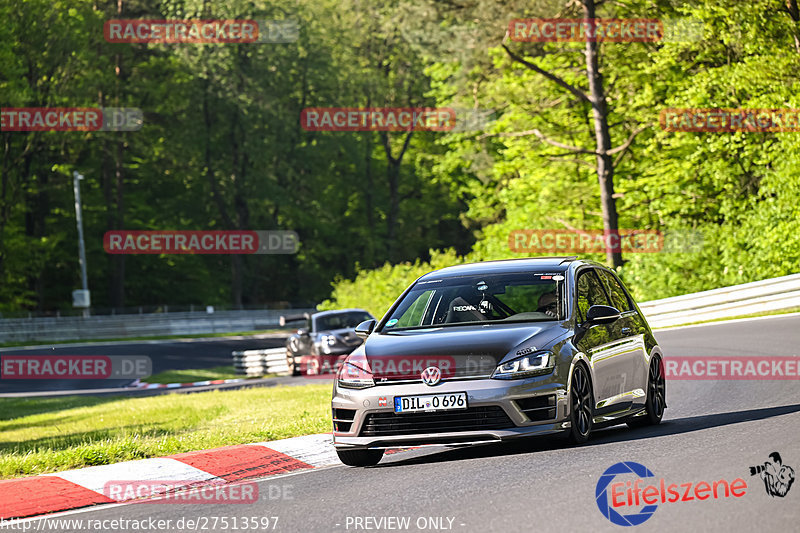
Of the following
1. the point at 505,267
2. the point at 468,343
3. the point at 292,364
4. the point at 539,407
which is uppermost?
the point at 505,267

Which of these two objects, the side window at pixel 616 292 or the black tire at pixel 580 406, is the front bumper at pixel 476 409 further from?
the side window at pixel 616 292

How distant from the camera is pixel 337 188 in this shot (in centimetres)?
8919

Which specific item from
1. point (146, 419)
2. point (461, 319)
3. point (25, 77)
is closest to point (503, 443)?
point (461, 319)

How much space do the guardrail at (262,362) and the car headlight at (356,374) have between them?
23161 millimetres

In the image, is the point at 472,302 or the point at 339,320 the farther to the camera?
the point at 339,320

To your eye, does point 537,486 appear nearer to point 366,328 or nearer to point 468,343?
point 468,343

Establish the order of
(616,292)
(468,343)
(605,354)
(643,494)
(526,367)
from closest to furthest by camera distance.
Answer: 1. (643,494)
2. (526,367)
3. (468,343)
4. (605,354)
5. (616,292)

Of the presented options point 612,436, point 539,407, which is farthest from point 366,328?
point 612,436

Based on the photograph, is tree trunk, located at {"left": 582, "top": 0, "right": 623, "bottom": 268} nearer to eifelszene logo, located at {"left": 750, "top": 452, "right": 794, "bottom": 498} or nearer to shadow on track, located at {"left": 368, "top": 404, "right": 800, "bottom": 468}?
shadow on track, located at {"left": 368, "top": 404, "right": 800, "bottom": 468}

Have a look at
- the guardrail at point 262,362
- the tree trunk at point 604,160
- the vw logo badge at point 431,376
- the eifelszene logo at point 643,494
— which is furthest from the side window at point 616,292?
the tree trunk at point 604,160

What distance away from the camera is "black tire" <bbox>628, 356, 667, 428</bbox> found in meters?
10.9

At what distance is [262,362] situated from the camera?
34156 mm

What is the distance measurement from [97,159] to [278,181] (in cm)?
1201

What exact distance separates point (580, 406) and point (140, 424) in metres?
9.77
